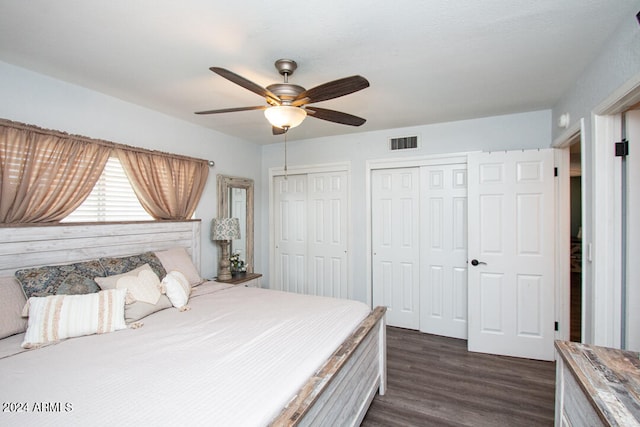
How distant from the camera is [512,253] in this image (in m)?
3.04

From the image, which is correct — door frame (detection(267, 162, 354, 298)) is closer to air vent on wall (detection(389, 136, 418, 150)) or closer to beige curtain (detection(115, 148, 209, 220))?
air vent on wall (detection(389, 136, 418, 150))

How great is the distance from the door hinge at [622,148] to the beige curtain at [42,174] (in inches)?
152

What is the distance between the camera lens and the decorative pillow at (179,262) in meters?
2.79

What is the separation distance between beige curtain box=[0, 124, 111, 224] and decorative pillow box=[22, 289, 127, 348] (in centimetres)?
77

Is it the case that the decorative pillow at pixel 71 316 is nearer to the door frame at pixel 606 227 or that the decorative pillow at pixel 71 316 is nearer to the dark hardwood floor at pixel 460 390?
the dark hardwood floor at pixel 460 390

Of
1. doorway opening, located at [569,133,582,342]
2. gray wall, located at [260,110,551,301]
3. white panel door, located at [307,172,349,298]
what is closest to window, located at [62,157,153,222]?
gray wall, located at [260,110,551,301]

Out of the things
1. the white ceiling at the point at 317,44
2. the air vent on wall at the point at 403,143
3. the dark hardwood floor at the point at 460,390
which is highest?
the white ceiling at the point at 317,44

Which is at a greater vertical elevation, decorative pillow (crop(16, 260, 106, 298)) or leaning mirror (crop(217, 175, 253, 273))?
leaning mirror (crop(217, 175, 253, 273))

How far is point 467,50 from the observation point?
1.96 metres

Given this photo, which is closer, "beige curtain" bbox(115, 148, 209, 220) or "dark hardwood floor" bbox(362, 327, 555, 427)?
"dark hardwood floor" bbox(362, 327, 555, 427)

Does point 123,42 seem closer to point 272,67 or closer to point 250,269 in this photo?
point 272,67

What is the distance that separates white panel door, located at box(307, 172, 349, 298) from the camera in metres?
4.14

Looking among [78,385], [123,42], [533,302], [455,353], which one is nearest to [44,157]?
[123,42]

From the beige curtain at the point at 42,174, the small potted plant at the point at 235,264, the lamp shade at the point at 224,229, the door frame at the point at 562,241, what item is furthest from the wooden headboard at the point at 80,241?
the door frame at the point at 562,241
